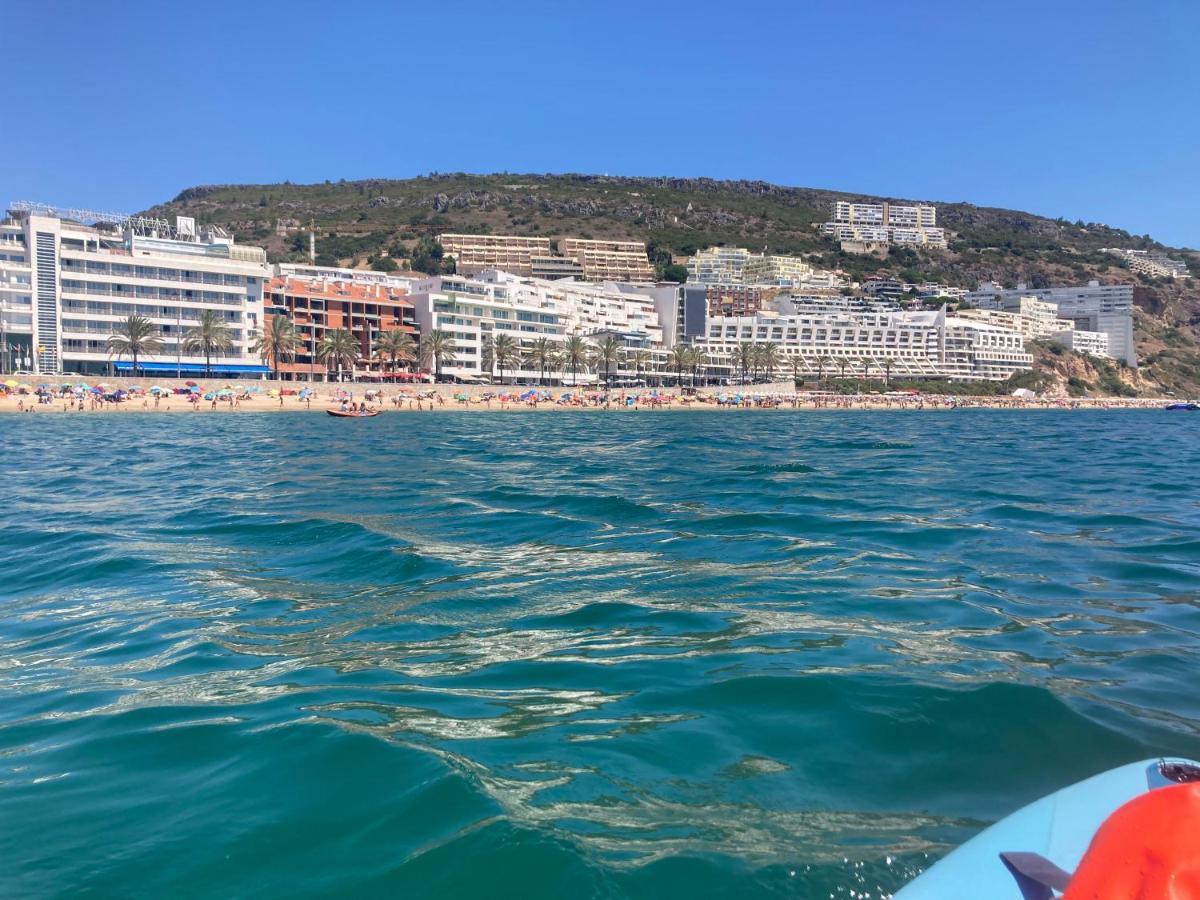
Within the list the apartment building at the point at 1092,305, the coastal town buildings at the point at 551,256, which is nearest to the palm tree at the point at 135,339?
the coastal town buildings at the point at 551,256

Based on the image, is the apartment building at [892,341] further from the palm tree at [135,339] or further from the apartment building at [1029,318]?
the palm tree at [135,339]

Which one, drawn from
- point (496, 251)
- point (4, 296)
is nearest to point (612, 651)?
point (4, 296)

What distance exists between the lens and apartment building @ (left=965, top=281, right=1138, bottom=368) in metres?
157

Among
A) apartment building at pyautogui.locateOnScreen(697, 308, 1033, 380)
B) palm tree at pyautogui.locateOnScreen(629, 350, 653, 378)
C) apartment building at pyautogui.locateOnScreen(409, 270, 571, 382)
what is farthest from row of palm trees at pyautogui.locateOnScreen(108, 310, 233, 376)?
apartment building at pyautogui.locateOnScreen(697, 308, 1033, 380)

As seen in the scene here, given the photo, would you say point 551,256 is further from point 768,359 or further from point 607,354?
point 607,354

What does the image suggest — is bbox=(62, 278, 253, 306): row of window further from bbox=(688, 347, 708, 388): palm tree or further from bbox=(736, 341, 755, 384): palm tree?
bbox=(736, 341, 755, 384): palm tree

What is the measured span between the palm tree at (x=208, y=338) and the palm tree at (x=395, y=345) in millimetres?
15614

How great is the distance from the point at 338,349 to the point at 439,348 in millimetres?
10730

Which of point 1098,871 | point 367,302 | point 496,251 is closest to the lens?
point 1098,871

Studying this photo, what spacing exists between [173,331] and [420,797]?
8229cm

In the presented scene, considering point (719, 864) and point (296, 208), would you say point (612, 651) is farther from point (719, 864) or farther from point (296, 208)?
point (296, 208)

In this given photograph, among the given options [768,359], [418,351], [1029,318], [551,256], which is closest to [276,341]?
[418,351]

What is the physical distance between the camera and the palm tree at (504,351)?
92500 millimetres

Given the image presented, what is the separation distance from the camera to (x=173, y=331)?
7625 centimetres
